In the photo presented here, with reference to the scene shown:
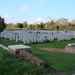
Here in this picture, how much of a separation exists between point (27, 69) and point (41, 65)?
71 centimetres

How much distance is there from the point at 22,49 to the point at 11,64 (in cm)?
315

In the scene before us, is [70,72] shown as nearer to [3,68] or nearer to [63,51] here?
[3,68]

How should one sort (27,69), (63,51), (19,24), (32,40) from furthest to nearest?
1. (19,24)
2. (32,40)
3. (63,51)
4. (27,69)

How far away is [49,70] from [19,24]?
65.8 m

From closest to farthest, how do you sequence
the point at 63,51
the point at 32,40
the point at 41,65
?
the point at 41,65 → the point at 63,51 → the point at 32,40

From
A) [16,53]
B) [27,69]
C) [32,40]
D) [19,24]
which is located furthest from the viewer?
[19,24]

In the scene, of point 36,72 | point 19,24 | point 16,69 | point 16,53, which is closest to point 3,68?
point 16,69

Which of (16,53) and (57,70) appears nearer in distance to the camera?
(57,70)

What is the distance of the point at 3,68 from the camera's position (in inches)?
227

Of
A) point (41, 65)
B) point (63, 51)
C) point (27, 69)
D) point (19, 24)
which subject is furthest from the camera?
point (19, 24)

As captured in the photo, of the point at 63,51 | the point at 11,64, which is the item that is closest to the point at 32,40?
the point at 63,51

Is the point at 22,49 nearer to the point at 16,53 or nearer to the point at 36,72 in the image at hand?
the point at 16,53

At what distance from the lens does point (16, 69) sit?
5.71m

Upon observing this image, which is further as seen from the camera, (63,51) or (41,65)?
(63,51)
